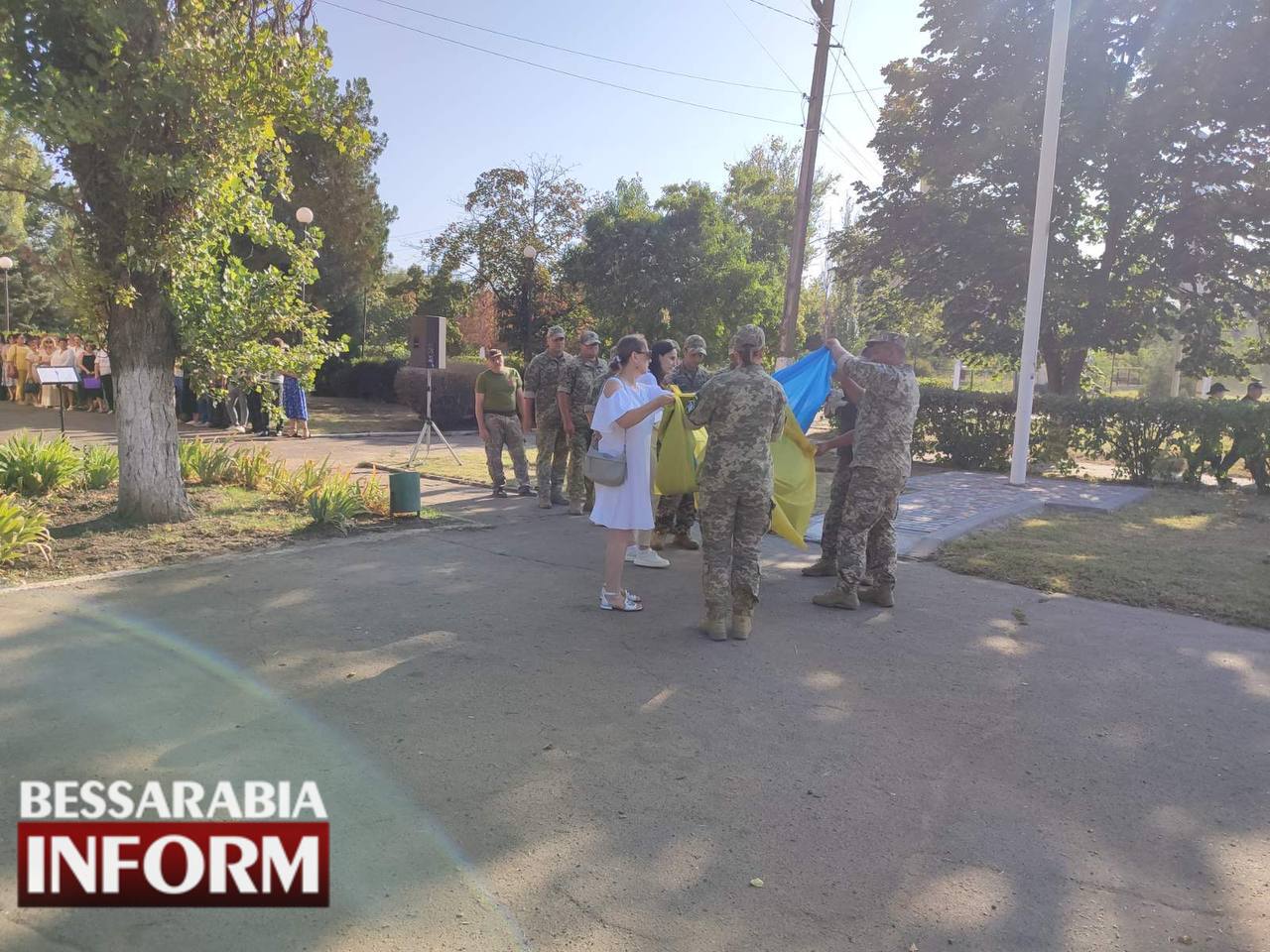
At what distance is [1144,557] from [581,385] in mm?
5927

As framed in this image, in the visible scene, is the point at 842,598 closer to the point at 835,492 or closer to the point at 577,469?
the point at 835,492

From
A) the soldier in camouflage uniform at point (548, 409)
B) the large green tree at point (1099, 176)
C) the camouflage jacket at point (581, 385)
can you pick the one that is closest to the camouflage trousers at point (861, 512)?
the camouflage jacket at point (581, 385)

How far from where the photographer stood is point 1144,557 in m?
8.45

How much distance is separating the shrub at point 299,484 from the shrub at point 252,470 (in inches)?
13.7

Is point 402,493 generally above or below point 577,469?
below

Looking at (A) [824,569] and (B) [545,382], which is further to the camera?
(B) [545,382]

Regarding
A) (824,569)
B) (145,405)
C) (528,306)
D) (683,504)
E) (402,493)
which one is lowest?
(824,569)

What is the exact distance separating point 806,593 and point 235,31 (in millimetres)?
6806

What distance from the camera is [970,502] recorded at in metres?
11.6

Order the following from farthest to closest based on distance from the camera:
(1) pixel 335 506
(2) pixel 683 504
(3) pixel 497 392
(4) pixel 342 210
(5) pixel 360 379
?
(5) pixel 360 379 < (4) pixel 342 210 < (3) pixel 497 392 < (1) pixel 335 506 < (2) pixel 683 504

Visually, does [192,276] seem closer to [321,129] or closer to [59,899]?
[321,129]

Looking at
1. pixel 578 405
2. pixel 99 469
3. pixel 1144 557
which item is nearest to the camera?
pixel 1144 557

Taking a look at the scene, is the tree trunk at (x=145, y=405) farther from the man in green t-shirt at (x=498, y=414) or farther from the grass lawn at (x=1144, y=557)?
the grass lawn at (x=1144, y=557)

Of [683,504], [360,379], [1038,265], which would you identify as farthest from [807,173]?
[360,379]
